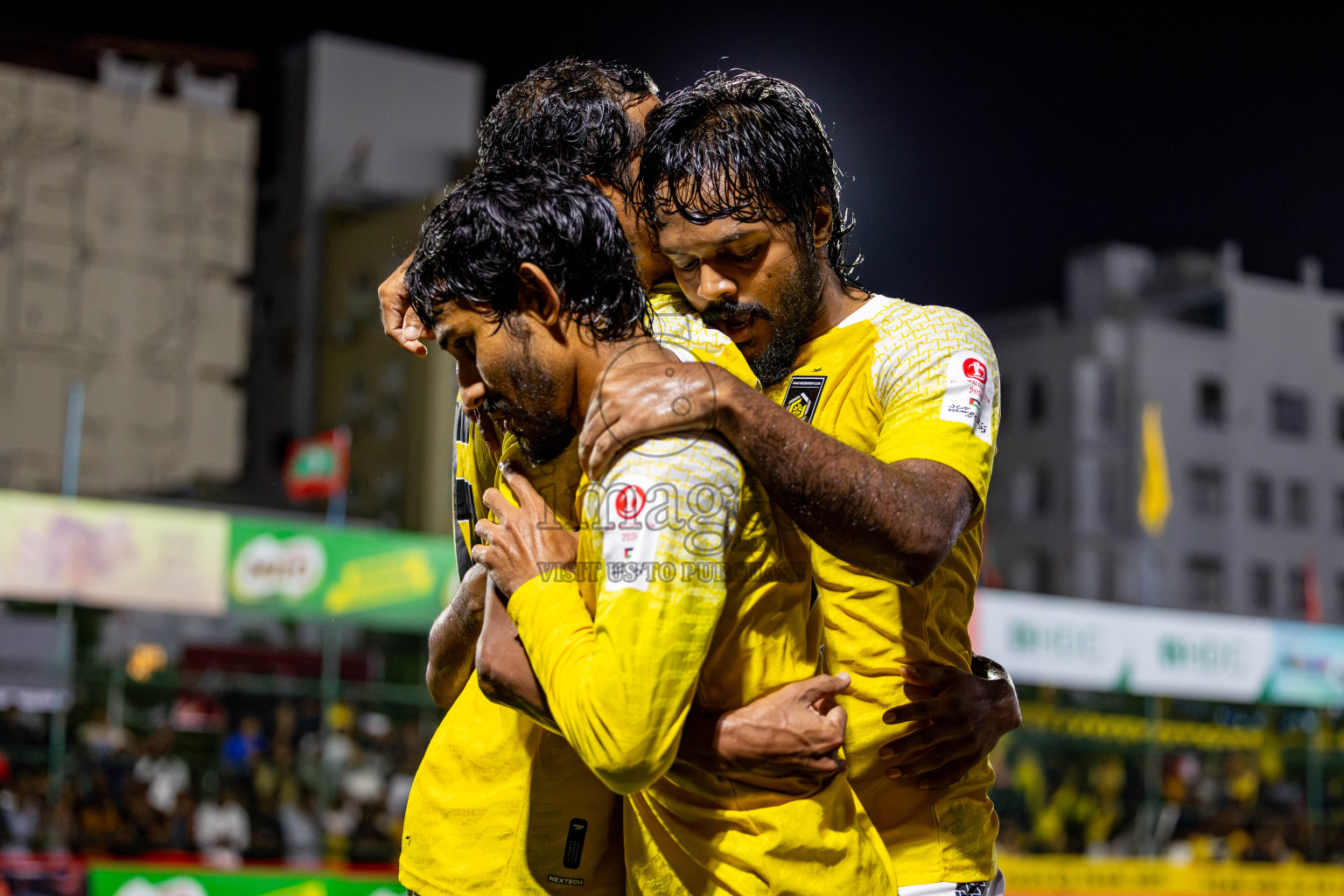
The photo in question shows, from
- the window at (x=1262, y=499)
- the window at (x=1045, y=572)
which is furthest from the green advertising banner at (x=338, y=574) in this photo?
the window at (x=1262, y=499)

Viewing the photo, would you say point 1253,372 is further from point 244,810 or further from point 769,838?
point 769,838

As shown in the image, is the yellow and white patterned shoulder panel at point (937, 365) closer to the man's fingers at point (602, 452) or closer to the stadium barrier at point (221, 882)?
the man's fingers at point (602, 452)

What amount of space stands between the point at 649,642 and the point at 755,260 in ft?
2.71

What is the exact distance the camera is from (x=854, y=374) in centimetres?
246

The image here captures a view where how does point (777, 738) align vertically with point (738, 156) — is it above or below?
below

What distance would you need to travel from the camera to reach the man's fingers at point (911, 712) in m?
2.38

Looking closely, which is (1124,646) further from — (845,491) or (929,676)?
(845,491)

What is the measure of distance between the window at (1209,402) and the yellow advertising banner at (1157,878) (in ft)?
105

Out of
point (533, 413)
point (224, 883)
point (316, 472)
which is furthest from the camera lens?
point (316, 472)

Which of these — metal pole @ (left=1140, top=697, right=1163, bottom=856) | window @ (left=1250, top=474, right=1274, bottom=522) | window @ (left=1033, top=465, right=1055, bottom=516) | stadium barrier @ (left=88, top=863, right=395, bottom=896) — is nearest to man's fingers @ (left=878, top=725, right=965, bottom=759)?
stadium barrier @ (left=88, top=863, right=395, bottom=896)

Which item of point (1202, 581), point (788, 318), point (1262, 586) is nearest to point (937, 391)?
point (788, 318)

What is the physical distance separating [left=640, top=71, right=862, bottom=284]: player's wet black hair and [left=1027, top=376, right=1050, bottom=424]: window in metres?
48.4

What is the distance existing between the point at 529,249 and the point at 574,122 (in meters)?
0.63

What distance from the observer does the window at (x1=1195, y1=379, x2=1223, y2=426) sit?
48.8 meters
